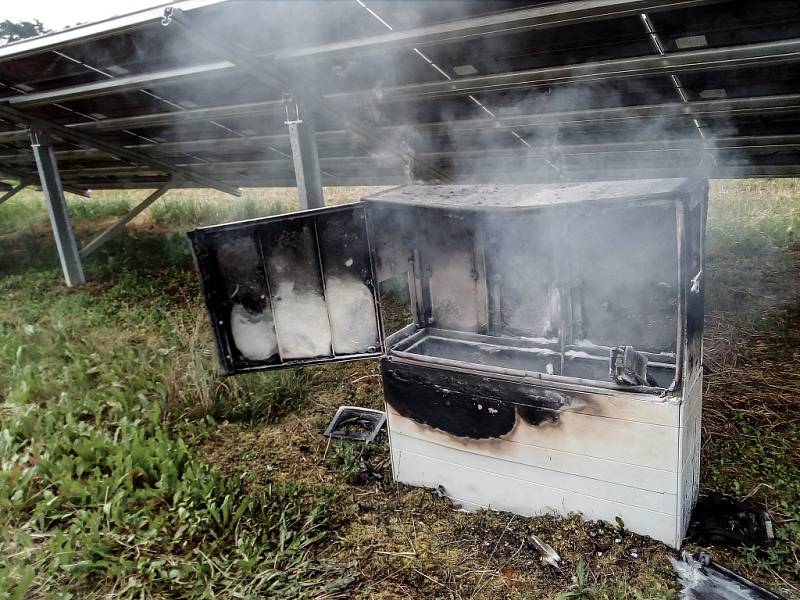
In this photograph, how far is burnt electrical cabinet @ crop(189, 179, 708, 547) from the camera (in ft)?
9.20

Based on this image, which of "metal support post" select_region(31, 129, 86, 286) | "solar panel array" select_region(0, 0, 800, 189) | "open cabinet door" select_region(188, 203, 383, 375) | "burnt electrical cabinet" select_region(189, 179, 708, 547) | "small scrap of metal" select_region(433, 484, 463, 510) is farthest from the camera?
"metal support post" select_region(31, 129, 86, 286)

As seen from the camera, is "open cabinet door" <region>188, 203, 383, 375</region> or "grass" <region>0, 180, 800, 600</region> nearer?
"grass" <region>0, 180, 800, 600</region>

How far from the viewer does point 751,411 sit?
13.9 ft

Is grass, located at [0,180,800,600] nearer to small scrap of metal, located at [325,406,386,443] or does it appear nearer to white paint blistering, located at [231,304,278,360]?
small scrap of metal, located at [325,406,386,443]

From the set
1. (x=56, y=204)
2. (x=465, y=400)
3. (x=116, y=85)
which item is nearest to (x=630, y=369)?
(x=465, y=400)

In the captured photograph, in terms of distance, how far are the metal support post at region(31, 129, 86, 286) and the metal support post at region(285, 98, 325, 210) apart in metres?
5.21

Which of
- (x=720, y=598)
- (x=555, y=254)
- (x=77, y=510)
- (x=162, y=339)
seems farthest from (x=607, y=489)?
(x=162, y=339)

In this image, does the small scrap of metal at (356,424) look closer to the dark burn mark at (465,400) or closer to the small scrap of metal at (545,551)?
the dark burn mark at (465,400)

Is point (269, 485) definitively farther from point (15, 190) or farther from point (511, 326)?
point (15, 190)

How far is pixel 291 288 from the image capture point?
3.56 meters

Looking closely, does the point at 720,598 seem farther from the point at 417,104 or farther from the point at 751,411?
the point at 417,104

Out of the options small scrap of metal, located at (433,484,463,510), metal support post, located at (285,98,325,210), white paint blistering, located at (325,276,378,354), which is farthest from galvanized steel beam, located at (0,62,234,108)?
small scrap of metal, located at (433,484,463,510)

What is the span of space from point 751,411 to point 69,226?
9.70 m

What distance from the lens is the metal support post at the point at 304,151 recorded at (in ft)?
15.2
